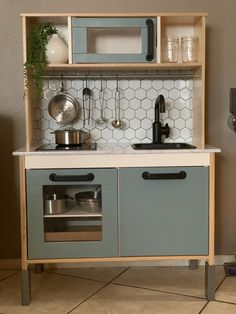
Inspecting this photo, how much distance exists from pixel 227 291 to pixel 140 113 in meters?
1.16

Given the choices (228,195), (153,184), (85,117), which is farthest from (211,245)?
(85,117)

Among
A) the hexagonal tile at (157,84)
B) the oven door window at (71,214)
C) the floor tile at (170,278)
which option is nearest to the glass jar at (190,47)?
the hexagonal tile at (157,84)

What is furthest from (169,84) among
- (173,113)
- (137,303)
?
(137,303)

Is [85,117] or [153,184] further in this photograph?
[85,117]

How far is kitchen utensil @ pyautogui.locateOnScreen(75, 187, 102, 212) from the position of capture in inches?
84.0

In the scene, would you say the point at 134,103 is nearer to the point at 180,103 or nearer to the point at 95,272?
the point at 180,103

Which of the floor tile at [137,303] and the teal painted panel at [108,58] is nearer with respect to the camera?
the floor tile at [137,303]

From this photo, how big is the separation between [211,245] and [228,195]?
1.99 ft

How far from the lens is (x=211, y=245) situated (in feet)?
7.00

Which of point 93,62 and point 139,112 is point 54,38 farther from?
point 139,112

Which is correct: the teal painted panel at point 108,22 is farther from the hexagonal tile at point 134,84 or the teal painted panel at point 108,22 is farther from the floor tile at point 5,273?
the floor tile at point 5,273

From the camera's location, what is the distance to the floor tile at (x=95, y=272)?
2.50 m

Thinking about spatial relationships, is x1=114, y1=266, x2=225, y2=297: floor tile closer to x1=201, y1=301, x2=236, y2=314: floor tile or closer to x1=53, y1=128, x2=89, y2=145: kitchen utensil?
x1=201, y1=301, x2=236, y2=314: floor tile

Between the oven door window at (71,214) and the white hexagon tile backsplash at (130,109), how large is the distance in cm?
56
